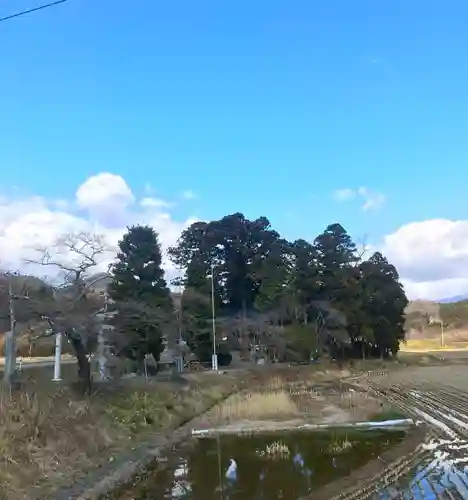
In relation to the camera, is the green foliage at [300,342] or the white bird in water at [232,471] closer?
the white bird in water at [232,471]

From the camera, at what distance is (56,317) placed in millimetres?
16641

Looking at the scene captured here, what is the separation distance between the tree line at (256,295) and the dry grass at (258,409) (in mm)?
8100

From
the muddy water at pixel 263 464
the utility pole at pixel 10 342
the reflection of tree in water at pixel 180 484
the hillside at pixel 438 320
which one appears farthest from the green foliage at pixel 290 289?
the hillside at pixel 438 320

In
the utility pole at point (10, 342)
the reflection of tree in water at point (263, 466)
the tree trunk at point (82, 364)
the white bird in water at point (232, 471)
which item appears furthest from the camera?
the tree trunk at point (82, 364)

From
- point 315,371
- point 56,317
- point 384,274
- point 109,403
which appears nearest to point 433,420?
point 109,403

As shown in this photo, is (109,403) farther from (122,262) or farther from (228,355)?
(228,355)

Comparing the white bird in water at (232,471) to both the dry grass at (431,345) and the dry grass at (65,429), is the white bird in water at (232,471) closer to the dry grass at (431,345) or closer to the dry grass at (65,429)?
the dry grass at (65,429)

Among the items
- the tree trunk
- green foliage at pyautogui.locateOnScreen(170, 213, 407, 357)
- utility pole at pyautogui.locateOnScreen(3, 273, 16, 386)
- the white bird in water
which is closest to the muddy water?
the white bird in water

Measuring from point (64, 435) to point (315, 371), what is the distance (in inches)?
1289

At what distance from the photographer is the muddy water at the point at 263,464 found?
425 inches

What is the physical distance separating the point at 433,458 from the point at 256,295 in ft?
132

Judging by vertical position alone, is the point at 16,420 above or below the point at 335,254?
below

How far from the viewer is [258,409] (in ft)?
70.8

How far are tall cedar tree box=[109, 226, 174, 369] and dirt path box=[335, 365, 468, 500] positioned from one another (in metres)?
11.6
